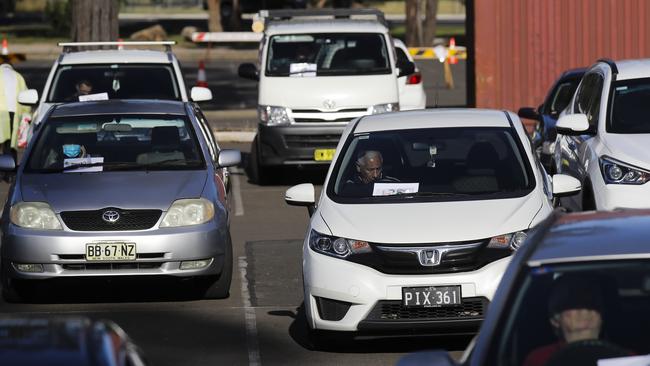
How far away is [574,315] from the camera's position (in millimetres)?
5402

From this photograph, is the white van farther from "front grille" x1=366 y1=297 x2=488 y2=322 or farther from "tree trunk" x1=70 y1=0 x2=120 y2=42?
"front grille" x1=366 y1=297 x2=488 y2=322

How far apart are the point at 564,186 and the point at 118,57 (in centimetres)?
Result: 746

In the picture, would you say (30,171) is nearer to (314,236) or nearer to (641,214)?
(314,236)

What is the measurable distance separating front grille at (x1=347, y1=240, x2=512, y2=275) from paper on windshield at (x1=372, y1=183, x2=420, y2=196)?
82 cm

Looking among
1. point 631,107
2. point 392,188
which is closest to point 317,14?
point 631,107

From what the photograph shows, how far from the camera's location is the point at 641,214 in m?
6.13

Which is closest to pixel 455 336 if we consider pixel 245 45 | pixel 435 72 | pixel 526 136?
pixel 526 136

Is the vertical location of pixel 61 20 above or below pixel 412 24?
below

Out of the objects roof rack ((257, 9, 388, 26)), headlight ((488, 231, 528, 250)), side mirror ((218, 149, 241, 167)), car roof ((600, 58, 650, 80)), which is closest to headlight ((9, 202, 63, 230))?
side mirror ((218, 149, 241, 167))

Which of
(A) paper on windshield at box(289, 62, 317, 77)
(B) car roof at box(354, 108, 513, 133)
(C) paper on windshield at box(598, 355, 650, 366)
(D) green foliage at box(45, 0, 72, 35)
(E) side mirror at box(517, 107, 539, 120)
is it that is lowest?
(D) green foliage at box(45, 0, 72, 35)

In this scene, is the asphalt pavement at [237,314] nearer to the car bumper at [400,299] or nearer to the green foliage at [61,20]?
the car bumper at [400,299]

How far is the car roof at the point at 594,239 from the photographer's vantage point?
5434 millimetres

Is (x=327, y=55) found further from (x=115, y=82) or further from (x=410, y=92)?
(x=115, y=82)

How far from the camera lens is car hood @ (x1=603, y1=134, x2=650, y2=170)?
12.2 m
